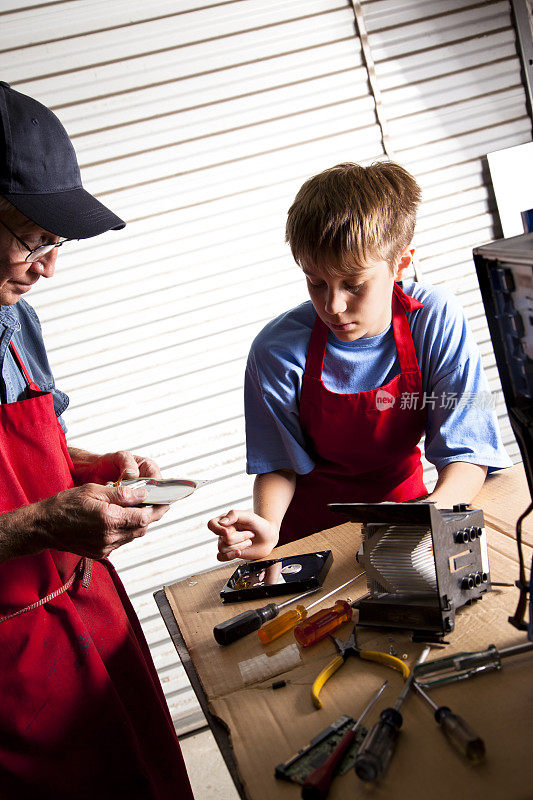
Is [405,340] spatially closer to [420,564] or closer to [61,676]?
[420,564]

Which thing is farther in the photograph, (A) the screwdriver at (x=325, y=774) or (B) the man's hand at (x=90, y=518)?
(B) the man's hand at (x=90, y=518)

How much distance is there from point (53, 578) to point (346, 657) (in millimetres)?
820

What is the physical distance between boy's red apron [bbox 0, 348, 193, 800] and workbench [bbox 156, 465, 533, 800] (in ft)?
0.85

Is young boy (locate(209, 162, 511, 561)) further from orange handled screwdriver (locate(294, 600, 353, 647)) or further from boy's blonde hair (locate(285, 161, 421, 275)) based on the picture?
orange handled screwdriver (locate(294, 600, 353, 647))

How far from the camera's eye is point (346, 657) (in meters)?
1.45

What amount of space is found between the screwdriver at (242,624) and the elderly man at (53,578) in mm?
320

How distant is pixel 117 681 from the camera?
200cm

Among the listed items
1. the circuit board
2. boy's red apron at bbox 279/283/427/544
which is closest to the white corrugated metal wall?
boy's red apron at bbox 279/283/427/544

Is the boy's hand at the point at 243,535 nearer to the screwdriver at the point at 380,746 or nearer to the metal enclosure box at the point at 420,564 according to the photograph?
the metal enclosure box at the point at 420,564

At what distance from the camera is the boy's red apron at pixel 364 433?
2.12 m

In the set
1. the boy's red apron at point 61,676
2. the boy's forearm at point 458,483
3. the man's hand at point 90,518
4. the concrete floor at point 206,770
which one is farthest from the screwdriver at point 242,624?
the concrete floor at point 206,770

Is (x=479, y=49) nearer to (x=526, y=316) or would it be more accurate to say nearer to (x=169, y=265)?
(x=169, y=265)

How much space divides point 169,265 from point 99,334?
0.52m

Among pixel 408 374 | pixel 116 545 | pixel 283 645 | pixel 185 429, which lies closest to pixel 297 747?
pixel 283 645
